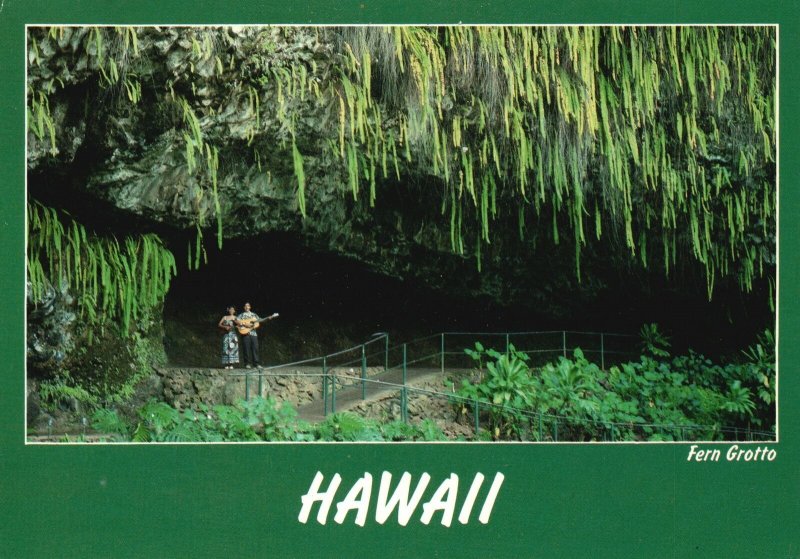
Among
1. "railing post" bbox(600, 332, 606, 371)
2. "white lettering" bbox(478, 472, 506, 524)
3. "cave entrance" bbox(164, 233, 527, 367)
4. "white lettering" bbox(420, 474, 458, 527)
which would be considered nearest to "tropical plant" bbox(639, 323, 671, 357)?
"railing post" bbox(600, 332, 606, 371)

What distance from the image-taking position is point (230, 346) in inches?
318

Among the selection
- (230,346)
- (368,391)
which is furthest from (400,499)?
(230,346)

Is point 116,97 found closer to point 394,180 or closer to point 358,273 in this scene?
point 394,180

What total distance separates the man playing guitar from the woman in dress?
0.29 ft

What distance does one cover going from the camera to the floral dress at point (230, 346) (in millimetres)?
8023

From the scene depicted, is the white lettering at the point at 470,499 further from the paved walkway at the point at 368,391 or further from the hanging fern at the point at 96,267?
the hanging fern at the point at 96,267

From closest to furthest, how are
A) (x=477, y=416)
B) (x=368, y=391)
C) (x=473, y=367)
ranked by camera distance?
1. (x=477, y=416)
2. (x=368, y=391)
3. (x=473, y=367)

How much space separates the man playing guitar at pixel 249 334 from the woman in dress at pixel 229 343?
9 centimetres

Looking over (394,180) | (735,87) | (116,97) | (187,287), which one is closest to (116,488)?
(116,97)

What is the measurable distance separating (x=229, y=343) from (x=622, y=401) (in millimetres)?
4146

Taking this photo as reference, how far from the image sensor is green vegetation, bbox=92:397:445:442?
6.30 metres

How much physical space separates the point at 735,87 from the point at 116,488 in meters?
6.03

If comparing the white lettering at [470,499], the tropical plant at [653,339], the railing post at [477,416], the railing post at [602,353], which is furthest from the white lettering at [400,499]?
the tropical plant at [653,339]

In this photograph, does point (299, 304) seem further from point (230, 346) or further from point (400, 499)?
point (400, 499)
